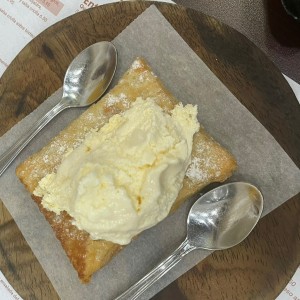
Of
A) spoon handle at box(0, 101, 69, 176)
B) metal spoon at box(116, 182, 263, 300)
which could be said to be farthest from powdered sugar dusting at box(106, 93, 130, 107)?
metal spoon at box(116, 182, 263, 300)

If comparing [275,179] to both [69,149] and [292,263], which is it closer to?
[292,263]

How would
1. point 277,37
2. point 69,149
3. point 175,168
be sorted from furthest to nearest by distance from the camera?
point 277,37, point 69,149, point 175,168

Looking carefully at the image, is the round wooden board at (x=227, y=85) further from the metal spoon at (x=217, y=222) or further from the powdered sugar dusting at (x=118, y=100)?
Result: the powdered sugar dusting at (x=118, y=100)

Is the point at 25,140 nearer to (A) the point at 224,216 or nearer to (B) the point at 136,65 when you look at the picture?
(B) the point at 136,65

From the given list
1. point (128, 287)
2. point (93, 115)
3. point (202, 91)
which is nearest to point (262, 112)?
point (202, 91)

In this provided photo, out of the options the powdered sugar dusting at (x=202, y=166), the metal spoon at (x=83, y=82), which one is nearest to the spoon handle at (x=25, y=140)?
the metal spoon at (x=83, y=82)

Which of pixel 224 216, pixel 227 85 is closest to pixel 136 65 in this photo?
pixel 227 85

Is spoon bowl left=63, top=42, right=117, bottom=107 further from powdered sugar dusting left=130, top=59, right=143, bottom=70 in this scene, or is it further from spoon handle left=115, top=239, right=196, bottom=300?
spoon handle left=115, top=239, right=196, bottom=300
